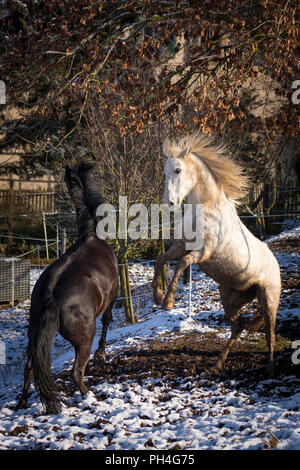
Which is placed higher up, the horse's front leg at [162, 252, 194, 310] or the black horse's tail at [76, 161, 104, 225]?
the black horse's tail at [76, 161, 104, 225]

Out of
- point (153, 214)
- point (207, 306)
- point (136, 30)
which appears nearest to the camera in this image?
point (136, 30)

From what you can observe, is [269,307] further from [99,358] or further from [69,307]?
[99,358]

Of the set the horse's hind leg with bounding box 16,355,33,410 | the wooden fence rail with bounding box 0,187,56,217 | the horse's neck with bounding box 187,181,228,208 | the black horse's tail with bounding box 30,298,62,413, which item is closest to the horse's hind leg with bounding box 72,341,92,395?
the black horse's tail with bounding box 30,298,62,413

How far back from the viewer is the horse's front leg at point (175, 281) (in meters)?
4.08

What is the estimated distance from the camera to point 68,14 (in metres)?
7.46

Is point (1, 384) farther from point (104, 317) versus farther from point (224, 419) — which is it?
point (224, 419)

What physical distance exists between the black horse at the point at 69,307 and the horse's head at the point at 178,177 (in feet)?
4.17

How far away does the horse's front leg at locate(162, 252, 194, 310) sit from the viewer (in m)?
4.08

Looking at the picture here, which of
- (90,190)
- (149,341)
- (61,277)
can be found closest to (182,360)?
(149,341)

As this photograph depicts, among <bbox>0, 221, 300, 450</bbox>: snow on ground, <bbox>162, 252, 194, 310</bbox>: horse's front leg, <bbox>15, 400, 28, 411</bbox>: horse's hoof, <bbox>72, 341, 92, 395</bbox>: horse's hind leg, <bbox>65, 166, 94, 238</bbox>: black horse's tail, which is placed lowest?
<bbox>15, 400, 28, 411</bbox>: horse's hoof

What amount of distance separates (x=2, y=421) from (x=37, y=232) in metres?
13.6

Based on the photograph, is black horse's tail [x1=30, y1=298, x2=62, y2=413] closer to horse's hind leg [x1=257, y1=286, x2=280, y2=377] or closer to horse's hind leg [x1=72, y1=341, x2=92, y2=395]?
horse's hind leg [x1=72, y1=341, x2=92, y2=395]

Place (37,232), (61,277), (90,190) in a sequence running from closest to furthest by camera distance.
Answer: (61,277), (90,190), (37,232)

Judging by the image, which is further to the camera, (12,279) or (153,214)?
(12,279)
